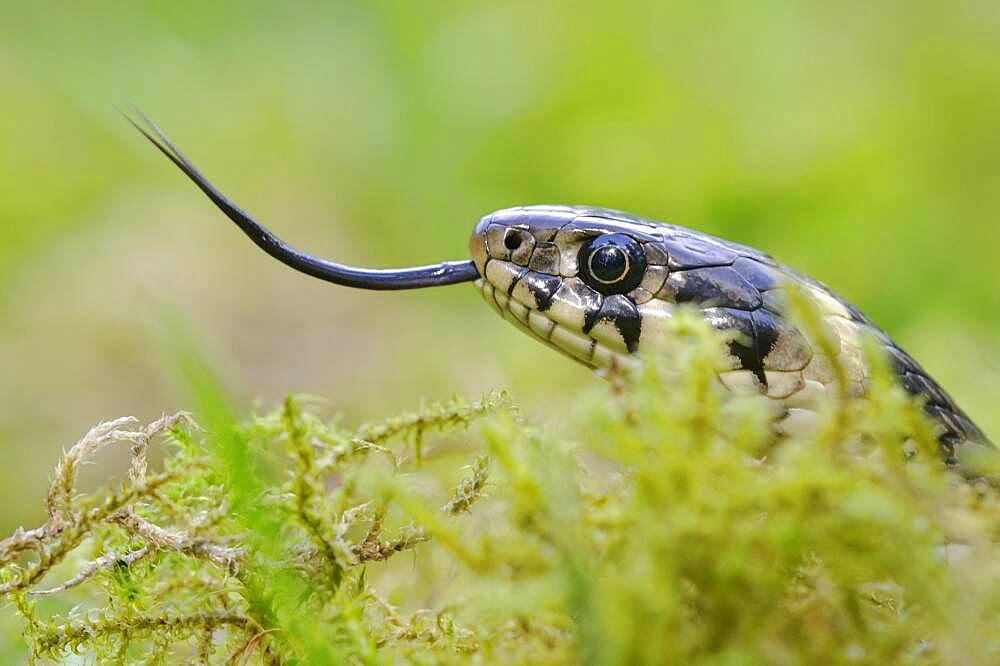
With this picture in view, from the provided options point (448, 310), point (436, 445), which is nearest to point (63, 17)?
point (448, 310)

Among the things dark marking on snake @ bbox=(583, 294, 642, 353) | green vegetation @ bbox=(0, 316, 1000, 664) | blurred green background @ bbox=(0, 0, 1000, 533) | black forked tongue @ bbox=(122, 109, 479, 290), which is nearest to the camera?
green vegetation @ bbox=(0, 316, 1000, 664)

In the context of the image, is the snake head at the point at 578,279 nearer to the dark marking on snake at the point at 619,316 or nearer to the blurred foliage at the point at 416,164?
the dark marking on snake at the point at 619,316

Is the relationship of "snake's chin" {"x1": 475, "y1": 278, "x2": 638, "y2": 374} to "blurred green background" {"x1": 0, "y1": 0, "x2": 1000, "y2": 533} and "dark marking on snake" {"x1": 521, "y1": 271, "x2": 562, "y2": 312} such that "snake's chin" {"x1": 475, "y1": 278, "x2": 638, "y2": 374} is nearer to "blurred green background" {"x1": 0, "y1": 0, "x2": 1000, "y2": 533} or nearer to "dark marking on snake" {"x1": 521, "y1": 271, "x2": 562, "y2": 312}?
"dark marking on snake" {"x1": 521, "y1": 271, "x2": 562, "y2": 312}

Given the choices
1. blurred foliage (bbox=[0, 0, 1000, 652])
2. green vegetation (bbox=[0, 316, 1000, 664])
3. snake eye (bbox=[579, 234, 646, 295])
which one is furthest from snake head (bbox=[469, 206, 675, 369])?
blurred foliage (bbox=[0, 0, 1000, 652])

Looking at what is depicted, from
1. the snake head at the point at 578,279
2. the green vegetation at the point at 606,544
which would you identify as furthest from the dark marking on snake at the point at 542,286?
the green vegetation at the point at 606,544

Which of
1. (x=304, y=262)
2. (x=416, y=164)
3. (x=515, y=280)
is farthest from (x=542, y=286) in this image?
A: (x=416, y=164)

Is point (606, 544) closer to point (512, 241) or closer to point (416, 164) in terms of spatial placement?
point (512, 241)
